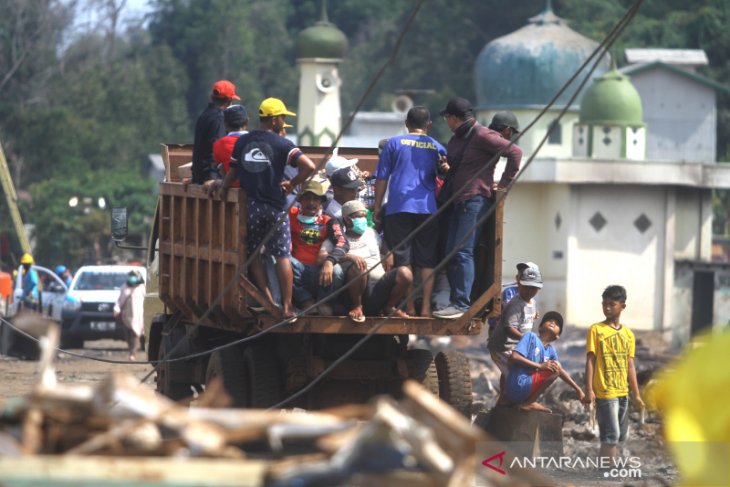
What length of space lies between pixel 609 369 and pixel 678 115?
45.6 m

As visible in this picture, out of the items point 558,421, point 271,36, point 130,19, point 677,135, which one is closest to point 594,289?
point 677,135

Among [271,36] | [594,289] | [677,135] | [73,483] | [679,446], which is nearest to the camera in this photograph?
[679,446]

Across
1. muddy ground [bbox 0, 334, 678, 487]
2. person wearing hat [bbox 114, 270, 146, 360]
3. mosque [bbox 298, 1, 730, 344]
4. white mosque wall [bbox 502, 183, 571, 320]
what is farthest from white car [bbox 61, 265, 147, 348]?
white mosque wall [bbox 502, 183, 571, 320]

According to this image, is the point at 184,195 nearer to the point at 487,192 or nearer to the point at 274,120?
the point at 274,120

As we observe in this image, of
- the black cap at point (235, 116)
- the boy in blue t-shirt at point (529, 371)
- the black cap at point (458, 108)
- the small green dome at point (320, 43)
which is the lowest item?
the boy in blue t-shirt at point (529, 371)

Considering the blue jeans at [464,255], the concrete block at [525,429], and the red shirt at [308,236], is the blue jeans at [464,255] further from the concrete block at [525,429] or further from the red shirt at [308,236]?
the concrete block at [525,429]

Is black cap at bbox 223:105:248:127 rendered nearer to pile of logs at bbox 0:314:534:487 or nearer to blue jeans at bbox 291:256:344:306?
blue jeans at bbox 291:256:344:306

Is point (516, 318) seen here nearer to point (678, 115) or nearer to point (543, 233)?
point (543, 233)

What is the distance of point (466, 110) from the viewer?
12.6 meters

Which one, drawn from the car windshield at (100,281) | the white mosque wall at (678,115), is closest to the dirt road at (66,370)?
the car windshield at (100,281)

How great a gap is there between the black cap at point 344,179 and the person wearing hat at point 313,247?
0.17m

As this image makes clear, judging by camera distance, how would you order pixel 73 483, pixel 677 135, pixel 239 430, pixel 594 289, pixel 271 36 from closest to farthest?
1. pixel 73 483
2. pixel 239 430
3. pixel 594 289
4. pixel 677 135
5. pixel 271 36

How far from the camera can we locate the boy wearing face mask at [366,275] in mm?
12039

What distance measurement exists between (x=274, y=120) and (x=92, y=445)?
287 inches
